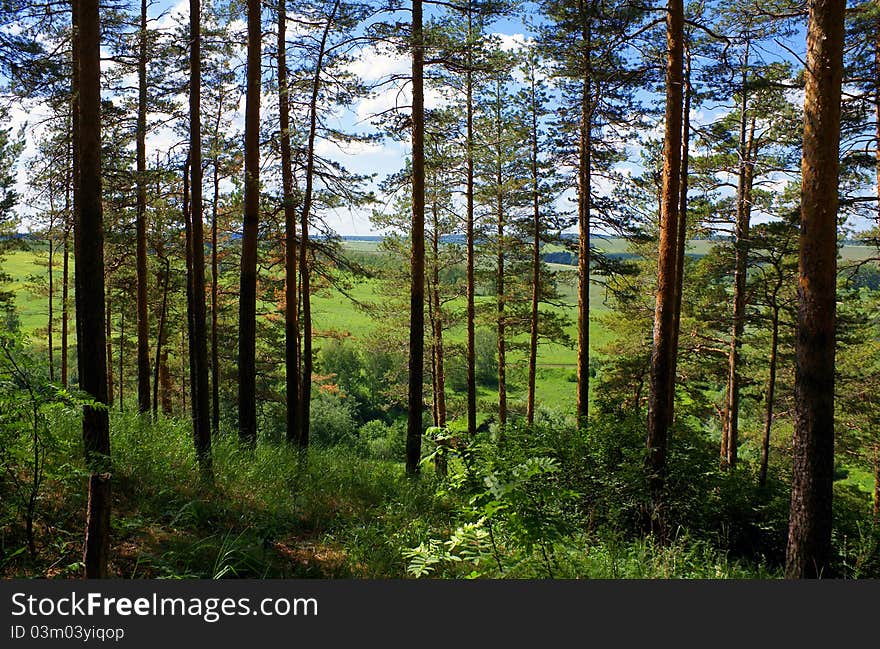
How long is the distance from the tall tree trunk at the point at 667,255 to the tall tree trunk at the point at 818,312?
8.63 ft

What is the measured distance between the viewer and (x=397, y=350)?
21.9 metres

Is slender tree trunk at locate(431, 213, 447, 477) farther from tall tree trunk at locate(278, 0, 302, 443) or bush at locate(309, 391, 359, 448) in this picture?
bush at locate(309, 391, 359, 448)

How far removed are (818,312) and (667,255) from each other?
3.09 m

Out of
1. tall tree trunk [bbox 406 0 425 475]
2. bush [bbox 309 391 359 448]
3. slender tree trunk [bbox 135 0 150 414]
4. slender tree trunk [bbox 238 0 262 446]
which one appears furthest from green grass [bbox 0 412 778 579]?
bush [bbox 309 391 359 448]

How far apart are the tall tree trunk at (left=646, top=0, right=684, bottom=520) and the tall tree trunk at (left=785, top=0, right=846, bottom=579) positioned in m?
2.63

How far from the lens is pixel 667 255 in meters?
8.71

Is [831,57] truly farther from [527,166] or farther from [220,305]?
[220,305]

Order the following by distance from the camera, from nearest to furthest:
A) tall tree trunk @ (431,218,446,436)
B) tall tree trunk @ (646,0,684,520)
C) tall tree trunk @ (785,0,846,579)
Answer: tall tree trunk @ (785,0,846,579), tall tree trunk @ (646,0,684,520), tall tree trunk @ (431,218,446,436)

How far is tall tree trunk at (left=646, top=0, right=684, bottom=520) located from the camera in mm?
8477

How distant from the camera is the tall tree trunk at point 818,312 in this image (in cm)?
573

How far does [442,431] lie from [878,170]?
1423 centimetres

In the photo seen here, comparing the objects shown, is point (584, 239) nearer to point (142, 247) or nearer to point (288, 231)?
point (288, 231)

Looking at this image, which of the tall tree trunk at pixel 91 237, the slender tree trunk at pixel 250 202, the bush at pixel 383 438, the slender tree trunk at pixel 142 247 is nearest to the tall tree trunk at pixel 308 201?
the slender tree trunk at pixel 250 202

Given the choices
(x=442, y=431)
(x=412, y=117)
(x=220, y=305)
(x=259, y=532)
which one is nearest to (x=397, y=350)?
(x=220, y=305)
